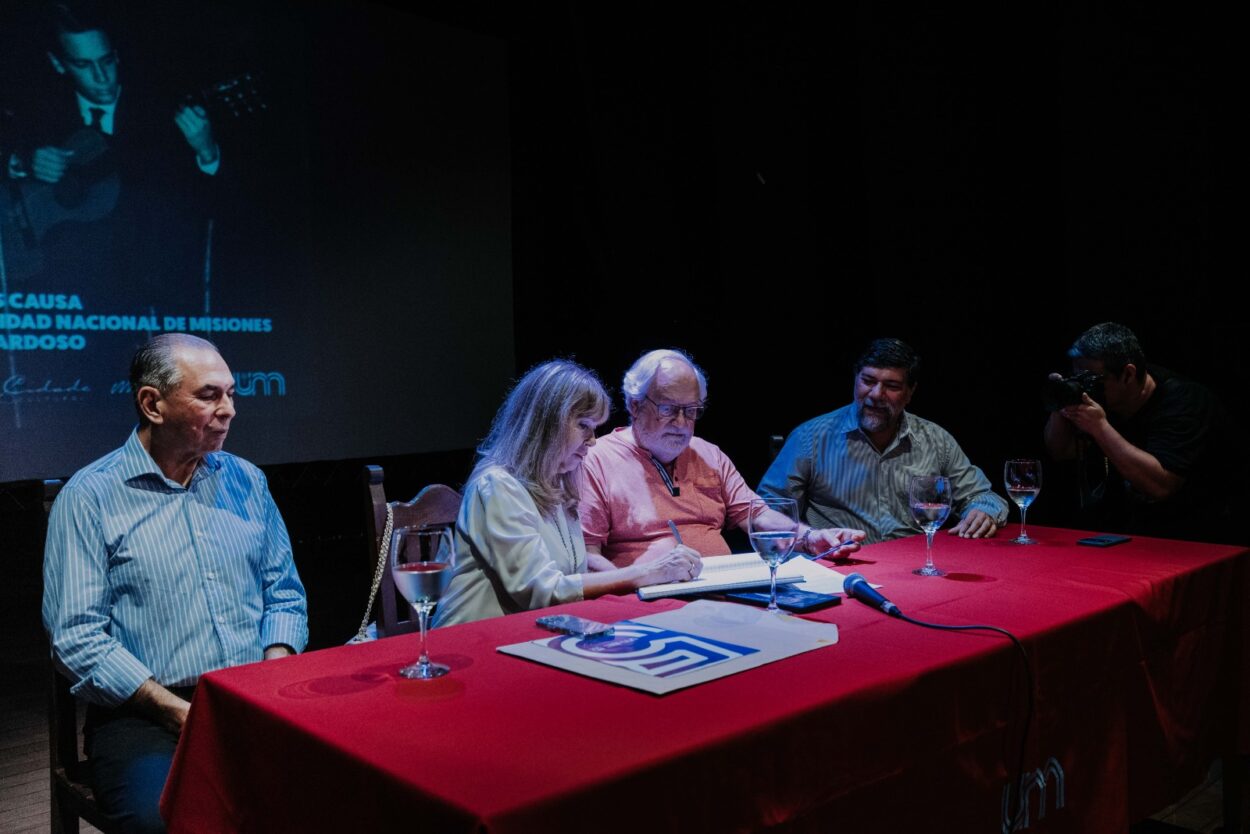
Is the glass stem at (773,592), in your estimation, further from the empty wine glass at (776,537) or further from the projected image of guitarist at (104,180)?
the projected image of guitarist at (104,180)

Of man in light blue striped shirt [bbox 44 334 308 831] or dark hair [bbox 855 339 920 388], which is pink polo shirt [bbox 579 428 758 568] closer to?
dark hair [bbox 855 339 920 388]

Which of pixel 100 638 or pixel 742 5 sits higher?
pixel 742 5

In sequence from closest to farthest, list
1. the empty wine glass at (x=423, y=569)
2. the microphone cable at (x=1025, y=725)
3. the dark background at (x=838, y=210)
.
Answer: the empty wine glass at (x=423, y=569), the microphone cable at (x=1025, y=725), the dark background at (x=838, y=210)

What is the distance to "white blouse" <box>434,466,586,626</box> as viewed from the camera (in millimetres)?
1855

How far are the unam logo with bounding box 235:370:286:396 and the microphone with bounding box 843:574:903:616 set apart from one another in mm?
3727

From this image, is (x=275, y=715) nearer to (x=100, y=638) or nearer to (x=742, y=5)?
(x=100, y=638)

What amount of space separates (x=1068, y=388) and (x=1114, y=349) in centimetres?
29

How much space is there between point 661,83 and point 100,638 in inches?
181

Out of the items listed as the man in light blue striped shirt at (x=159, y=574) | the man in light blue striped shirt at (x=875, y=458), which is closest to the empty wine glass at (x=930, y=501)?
the man in light blue striped shirt at (x=875, y=458)

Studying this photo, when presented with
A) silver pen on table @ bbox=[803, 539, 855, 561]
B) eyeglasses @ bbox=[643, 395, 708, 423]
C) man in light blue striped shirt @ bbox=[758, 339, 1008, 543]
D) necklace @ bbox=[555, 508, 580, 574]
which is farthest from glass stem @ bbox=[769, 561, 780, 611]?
man in light blue striped shirt @ bbox=[758, 339, 1008, 543]

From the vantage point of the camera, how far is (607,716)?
112 cm

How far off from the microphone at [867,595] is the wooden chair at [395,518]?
38.1 inches

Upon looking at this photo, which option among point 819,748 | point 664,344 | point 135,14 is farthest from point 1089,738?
point 135,14

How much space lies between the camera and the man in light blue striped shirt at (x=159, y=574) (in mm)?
1701
